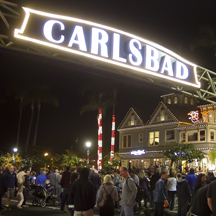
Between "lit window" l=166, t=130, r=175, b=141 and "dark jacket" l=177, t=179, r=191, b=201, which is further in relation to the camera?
"lit window" l=166, t=130, r=175, b=141

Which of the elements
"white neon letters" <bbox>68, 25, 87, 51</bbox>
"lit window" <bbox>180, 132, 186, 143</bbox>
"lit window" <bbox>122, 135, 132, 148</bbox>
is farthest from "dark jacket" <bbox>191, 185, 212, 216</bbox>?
"lit window" <bbox>122, 135, 132, 148</bbox>

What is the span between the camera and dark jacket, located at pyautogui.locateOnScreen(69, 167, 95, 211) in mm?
6496

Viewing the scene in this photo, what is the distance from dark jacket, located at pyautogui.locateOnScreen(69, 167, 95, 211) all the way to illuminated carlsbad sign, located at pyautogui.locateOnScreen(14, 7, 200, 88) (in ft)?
11.8

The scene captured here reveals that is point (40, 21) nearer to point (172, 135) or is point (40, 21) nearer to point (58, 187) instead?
point (58, 187)

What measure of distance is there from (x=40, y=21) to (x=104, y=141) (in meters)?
56.7

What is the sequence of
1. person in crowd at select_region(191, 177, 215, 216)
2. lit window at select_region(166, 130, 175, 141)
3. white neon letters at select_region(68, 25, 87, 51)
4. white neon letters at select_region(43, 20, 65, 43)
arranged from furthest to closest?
1. lit window at select_region(166, 130, 175, 141)
2. white neon letters at select_region(68, 25, 87, 51)
3. white neon letters at select_region(43, 20, 65, 43)
4. person in crowd at select_region(191, 177, 215, 216)

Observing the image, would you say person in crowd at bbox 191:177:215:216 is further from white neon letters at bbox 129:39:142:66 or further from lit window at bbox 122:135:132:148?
lit window at bbox 122:135:132:148

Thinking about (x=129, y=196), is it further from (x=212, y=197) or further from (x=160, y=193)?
(x=212, y=197)

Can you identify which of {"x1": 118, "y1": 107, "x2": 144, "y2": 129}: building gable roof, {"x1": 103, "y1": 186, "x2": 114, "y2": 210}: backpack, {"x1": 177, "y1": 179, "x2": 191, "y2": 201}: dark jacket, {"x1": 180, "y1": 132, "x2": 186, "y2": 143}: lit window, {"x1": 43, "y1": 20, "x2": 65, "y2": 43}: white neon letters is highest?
{"x1": 118, "y1": 107, "x2": 144, "y2": 129}: building gable roof

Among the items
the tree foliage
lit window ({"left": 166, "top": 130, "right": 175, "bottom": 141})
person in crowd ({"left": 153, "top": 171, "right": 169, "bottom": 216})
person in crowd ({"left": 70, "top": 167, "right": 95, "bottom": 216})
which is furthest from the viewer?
lit window ({"left": 166, "top": 130, "right": 175, "bottom": 141})

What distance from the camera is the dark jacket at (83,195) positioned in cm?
650

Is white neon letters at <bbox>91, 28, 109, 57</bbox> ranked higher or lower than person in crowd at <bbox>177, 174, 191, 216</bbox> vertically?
higher

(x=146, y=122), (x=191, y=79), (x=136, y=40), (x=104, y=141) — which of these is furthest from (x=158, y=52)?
(x=104, y=141)

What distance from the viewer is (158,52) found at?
10.8 meters
